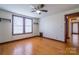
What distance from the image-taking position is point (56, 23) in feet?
6.07

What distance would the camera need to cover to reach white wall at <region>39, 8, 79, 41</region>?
69.2 inches

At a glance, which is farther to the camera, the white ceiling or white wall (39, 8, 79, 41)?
white wall (39, 8, 79, 41)

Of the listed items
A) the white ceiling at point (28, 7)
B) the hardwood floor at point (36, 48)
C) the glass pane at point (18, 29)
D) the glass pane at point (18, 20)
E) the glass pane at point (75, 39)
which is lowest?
the hardwood floor at point (36, 48)

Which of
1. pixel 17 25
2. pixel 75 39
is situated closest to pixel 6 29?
pixel 17 25

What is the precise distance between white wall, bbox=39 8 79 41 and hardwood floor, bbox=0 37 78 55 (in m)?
0.16

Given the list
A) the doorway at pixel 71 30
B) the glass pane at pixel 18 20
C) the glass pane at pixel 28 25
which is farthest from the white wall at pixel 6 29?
the doorway at pixel 71 30

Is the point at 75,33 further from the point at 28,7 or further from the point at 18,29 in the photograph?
the point at 18,29

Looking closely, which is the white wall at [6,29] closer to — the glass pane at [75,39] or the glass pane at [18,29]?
the glass pane at [18,29]

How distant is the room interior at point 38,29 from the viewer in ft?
5.16

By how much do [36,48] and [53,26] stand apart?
67cm

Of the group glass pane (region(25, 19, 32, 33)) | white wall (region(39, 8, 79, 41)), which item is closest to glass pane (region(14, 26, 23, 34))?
glass pane (region(25, 19, 32, 33))

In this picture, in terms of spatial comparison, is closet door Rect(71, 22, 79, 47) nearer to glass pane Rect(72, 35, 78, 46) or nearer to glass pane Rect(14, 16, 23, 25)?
glass pane Rect(72, 35, 78, 46)
